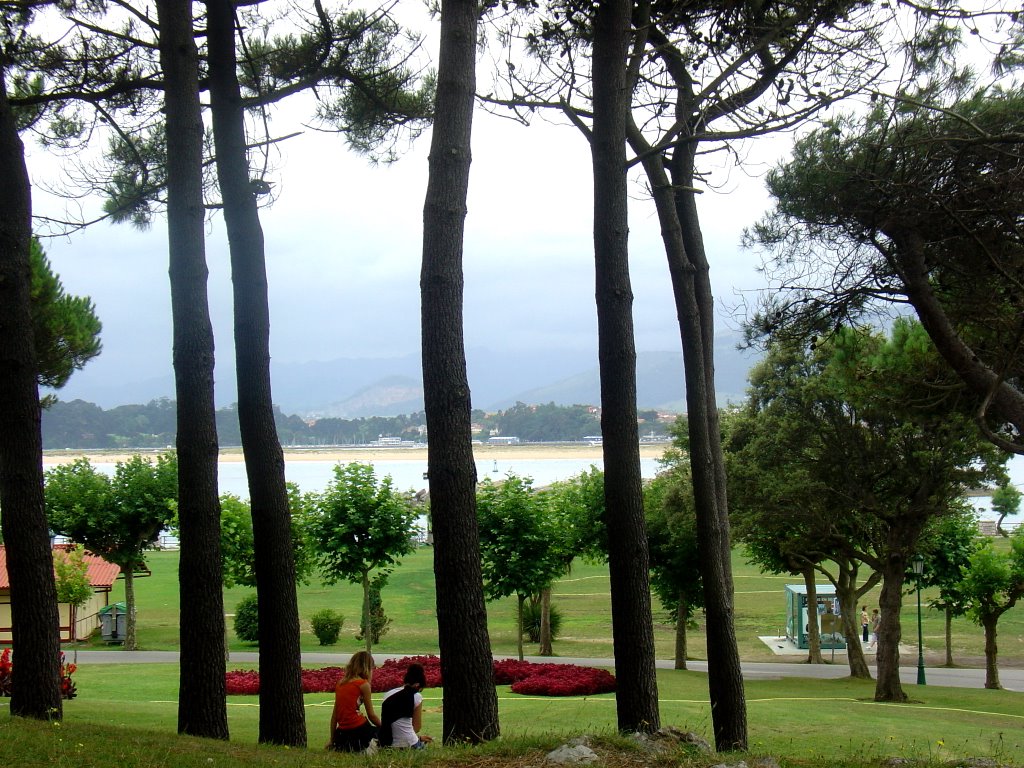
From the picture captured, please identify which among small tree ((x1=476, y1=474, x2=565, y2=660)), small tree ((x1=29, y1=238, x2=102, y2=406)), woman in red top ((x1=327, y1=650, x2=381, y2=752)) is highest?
small tree ((x1=29, y1=238, x2=102, y2=406))

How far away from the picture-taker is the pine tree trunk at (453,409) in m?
6.28

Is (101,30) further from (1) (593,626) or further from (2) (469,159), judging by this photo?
(1) (593,626)

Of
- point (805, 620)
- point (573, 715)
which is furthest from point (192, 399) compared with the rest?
point (805, 620)

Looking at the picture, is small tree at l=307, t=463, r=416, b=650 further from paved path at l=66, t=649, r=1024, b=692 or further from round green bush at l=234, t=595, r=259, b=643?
round green bush at l=234, t=595, r=259, b=643

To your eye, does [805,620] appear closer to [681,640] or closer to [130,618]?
[681,640]

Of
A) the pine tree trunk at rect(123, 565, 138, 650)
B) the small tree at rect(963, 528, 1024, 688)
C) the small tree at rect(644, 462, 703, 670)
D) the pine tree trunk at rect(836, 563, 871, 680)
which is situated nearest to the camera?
the pine tree trunk at rect(836, 563, 871, 680)

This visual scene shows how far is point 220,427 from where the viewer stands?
13538cm

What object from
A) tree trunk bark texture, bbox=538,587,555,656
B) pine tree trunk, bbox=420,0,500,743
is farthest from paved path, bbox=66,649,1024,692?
pine tree trunk, bbox=420,0,500,743

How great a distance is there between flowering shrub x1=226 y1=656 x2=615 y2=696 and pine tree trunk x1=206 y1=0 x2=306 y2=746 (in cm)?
901

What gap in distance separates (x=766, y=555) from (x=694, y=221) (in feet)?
64.1

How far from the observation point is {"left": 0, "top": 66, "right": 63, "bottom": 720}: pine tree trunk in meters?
7.13

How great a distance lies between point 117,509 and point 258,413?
21548 millimetres

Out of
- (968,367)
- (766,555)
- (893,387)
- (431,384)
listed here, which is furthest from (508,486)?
(431,384)

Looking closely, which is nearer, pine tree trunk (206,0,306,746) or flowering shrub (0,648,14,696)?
pine tree trunk (206,0,306,746)
